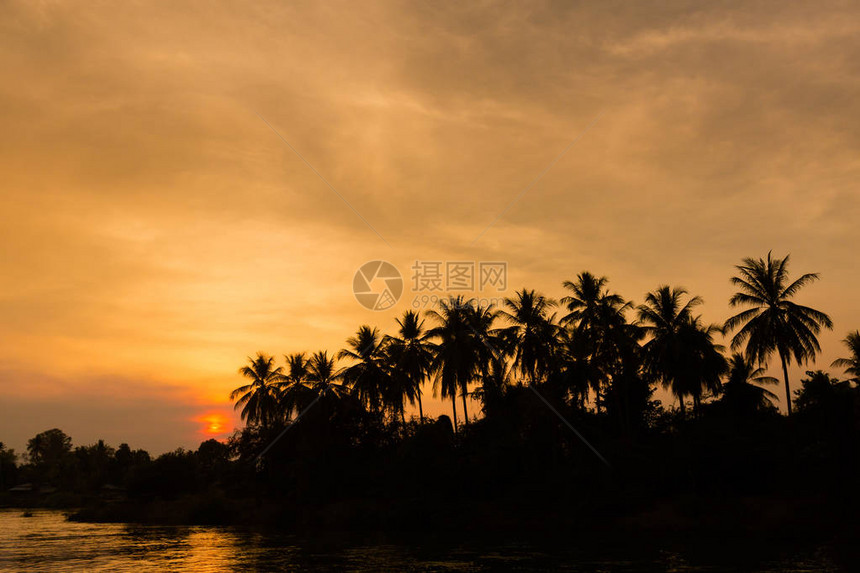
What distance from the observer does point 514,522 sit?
1870 inches

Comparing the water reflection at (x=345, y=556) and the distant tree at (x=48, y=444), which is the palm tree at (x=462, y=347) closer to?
the water reflection at (x=345, y=556)

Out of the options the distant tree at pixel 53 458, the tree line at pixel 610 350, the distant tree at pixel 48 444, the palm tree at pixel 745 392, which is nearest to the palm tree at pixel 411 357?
the tree line at pixel 610 350

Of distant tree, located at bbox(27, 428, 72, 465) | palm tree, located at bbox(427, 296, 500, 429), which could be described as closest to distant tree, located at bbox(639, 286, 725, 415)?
palm tree, located at bbox(427, 296, 500, 429)

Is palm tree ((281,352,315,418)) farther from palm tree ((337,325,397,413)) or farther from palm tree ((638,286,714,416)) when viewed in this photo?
palm tree ((638,286,714,416))

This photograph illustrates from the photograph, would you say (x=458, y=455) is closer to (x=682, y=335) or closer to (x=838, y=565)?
(x=682, y=335)

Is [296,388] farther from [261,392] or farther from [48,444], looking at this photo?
[48,444]

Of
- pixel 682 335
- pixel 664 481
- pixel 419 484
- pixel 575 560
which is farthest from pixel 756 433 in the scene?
pixel 419 484

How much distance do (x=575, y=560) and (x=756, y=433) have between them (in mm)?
21253

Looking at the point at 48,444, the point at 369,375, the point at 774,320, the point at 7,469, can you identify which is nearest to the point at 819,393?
the point at 774,320

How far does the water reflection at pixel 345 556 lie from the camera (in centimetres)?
3019

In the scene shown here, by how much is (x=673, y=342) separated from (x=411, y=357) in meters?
24.0

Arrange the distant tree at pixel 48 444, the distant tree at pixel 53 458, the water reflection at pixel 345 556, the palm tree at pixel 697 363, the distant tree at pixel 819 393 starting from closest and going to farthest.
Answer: the water reflection at pixel 345 556 → the distant tree at pixel 819 393 → the palm tree at pixel 697 363 → the distant tree at pixel 53 458 → the distant tree at pixel 48 444

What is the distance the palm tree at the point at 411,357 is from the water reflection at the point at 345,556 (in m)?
20.3

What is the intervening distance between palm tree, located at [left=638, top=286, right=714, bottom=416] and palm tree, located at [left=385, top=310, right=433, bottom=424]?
2022 cm
